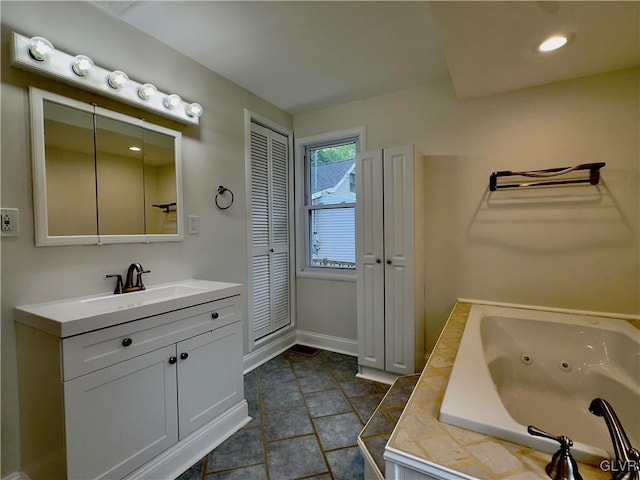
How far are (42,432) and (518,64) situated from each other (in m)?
3.10

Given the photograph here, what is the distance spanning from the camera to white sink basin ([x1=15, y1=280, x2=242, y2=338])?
1119mm

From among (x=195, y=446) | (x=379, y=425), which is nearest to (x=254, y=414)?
(x=195, y=446)

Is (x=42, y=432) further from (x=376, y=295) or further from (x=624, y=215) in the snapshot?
(x=624, y=215)

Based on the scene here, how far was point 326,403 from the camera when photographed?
2.03m

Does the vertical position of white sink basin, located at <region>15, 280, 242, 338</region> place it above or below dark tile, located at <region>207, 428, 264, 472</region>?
above

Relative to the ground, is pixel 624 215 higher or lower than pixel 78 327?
higher

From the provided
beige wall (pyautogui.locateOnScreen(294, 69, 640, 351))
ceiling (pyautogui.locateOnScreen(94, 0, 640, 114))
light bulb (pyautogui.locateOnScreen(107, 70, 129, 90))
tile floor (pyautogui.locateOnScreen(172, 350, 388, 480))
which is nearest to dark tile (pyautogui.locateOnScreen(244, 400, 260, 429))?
tile floor (pyautogui.locateOnScreen(172, 350, 388, 480))

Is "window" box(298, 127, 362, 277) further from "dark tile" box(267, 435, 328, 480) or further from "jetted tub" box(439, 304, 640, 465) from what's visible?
"dark tile" box(267, 435, 328, 480)

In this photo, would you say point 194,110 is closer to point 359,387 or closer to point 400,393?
point 400,393

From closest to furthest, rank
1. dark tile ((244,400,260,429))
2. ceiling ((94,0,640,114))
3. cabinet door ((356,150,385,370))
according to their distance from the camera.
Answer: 1. ceiling ((94,0,640,114))
2. dark tile ((244,400,260,429))
3. cabinet door ((356,150,385,370))

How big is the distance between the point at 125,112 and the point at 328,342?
99.3 inches

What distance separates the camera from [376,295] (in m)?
2.33

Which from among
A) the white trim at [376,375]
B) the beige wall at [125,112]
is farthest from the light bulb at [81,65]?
the white trim at [376,375]

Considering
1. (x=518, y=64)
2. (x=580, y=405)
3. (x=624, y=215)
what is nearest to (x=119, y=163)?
(x=518, y=64)
